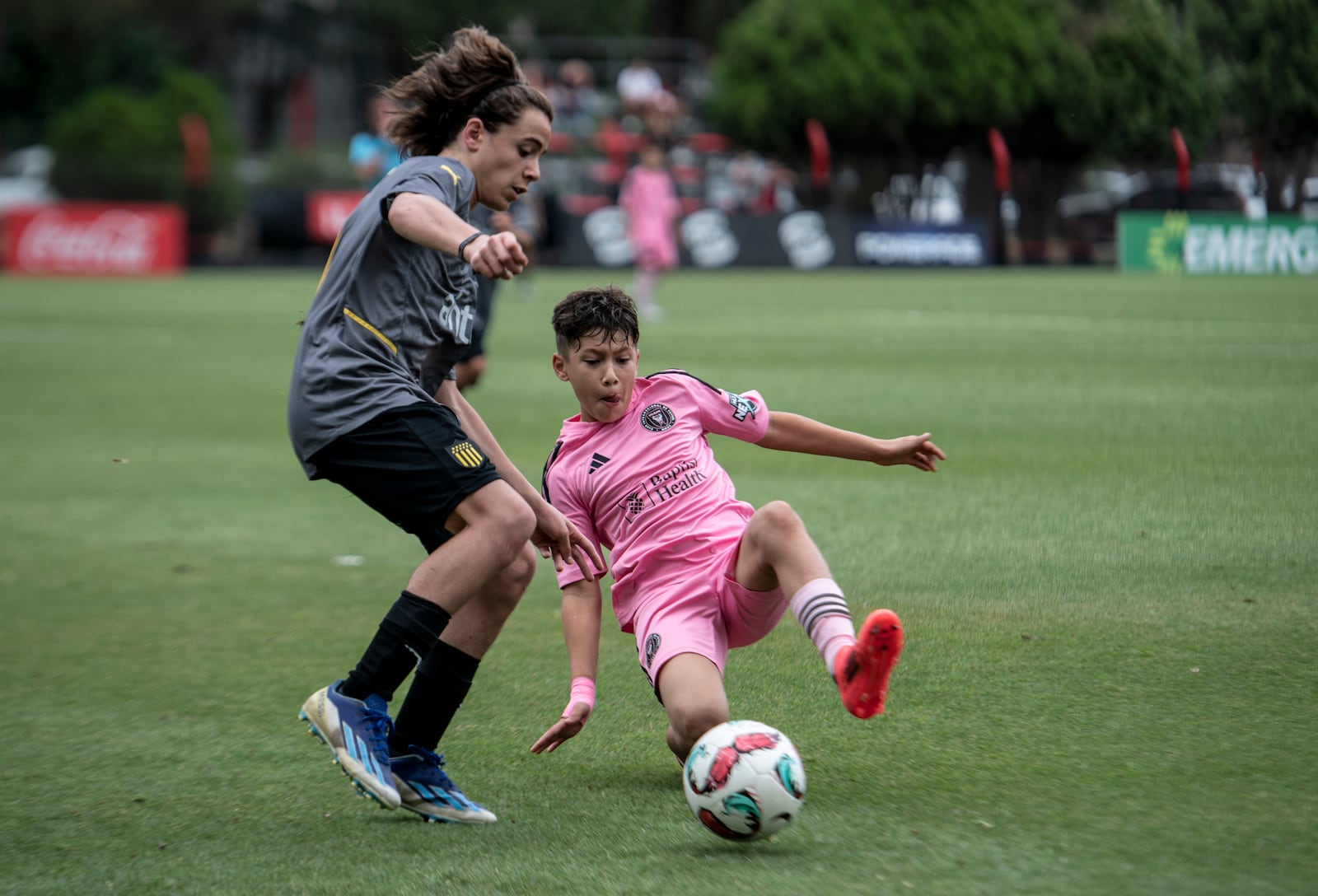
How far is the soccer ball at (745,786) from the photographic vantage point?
346cm

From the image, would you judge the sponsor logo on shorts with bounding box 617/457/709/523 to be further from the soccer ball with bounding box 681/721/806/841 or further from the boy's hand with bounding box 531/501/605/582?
the soccer ball with bounding box 681/721/806/841

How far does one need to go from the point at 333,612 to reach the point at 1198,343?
10.2m

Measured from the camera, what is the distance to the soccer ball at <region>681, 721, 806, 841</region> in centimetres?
346

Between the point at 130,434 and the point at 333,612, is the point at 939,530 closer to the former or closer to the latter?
the point at 333,612

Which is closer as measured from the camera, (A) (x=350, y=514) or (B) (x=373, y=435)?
(B) (x=373, y=435)

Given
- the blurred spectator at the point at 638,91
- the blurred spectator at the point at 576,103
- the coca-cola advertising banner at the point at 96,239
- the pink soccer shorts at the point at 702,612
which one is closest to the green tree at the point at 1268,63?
the pink soccer shorts at the point at 702,612

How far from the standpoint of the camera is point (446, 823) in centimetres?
383

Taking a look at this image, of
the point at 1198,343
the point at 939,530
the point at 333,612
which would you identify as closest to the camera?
the point at 333,612

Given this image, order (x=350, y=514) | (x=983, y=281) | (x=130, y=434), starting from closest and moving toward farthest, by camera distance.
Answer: (x=350, y=514), (x=130, y=434), (x=983, y=281)

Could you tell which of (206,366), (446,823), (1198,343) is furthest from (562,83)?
(446,823)

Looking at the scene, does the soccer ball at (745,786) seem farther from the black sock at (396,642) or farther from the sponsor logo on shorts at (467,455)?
the sponsor logo on shorts at (467,455)

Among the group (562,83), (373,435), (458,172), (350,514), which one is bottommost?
(350,514)

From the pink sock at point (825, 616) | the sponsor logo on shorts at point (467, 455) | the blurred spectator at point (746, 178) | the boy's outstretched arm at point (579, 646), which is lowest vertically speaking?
the boy's outstretched arm at point (579, 646)

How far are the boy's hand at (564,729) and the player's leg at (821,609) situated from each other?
0.53m
